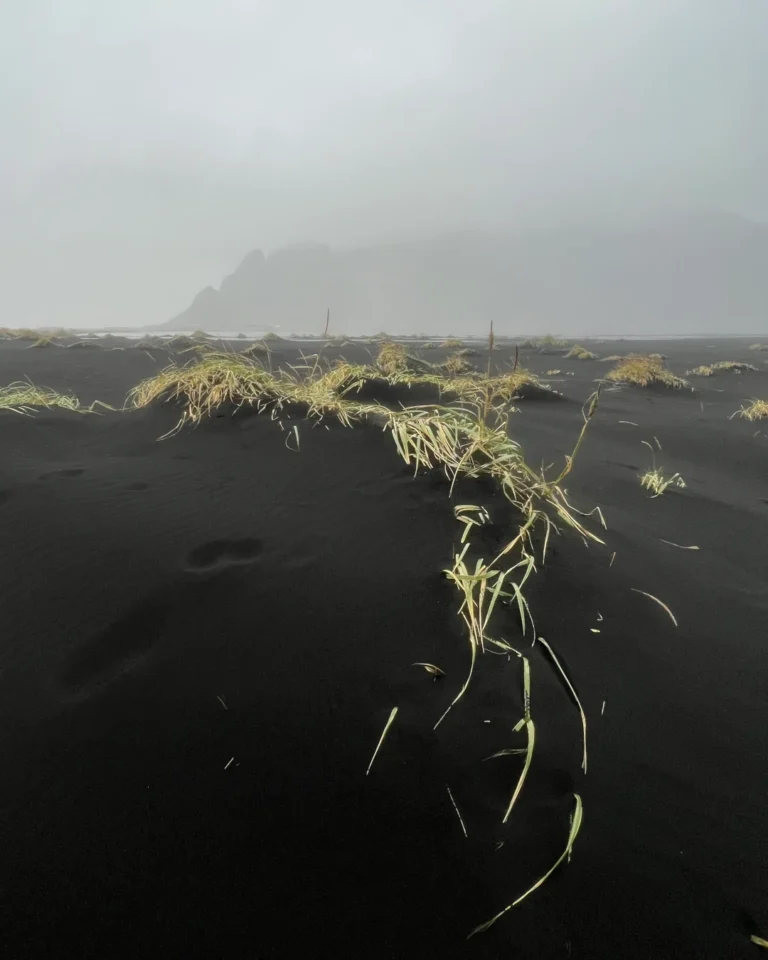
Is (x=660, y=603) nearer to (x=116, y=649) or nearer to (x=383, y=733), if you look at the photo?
(x=383, y=733)

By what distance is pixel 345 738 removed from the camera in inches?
35.6

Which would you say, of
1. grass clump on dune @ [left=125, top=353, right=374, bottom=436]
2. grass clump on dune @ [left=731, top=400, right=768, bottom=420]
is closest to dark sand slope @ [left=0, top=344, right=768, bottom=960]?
grass clump on dune @ [left=125, top=353, right=374, bottom=436]

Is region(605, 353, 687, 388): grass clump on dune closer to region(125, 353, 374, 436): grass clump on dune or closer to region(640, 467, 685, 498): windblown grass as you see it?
region(640, 467, 685, 498): windblown grass

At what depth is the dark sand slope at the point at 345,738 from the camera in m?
0.66

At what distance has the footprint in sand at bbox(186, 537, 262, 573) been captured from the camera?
4.52 ft

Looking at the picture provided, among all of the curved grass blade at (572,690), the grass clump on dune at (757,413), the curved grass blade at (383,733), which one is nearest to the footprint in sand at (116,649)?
the curved grass blade at (383,733)

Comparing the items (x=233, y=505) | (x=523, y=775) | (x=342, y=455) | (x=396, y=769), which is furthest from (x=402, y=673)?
(x=342, y=455)

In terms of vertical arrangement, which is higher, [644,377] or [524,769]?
[644,377]

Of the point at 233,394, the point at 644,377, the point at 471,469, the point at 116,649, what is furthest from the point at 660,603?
the point at 644,377

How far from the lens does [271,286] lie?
134m

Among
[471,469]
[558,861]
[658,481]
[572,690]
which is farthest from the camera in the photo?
[658,481]

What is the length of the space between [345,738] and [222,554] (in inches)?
30.6

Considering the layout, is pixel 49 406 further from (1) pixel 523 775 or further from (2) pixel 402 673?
(1) pixel 523 775

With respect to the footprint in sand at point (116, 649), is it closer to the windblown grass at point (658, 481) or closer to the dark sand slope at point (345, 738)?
the dark sand slope at point (345, 738)
